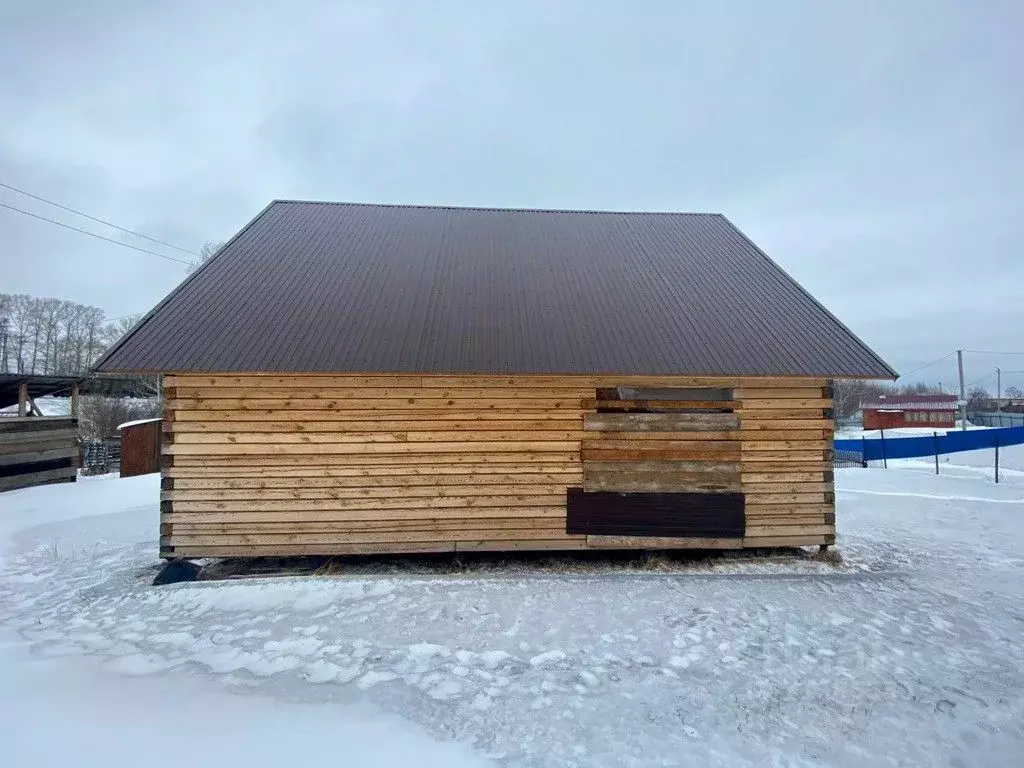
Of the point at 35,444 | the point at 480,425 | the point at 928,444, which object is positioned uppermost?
the point at 480,425

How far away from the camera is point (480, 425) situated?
23.8ft

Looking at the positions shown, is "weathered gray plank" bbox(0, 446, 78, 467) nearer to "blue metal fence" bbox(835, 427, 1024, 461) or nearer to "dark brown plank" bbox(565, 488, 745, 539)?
"dark brown plank" bbox(565, 488, 745, 539)

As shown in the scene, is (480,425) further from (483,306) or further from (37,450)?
(37,450)

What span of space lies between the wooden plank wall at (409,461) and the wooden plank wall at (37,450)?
8.56m

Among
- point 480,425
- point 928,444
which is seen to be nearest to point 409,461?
point 480,425

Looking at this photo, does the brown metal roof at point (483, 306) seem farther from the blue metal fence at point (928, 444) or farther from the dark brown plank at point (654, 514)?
the blue metal fence at point (928, 444)

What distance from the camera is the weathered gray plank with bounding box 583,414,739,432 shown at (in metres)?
7.37

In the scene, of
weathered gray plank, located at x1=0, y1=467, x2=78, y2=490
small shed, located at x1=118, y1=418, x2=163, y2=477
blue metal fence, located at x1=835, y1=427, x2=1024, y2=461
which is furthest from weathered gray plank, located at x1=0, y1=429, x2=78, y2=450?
blue metal fence, located at x1=835, y1=427, x2=1024, y2=461

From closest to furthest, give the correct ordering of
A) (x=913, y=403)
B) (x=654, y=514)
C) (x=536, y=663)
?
(x=536, y=663) → (x=654, y=514) → (x=913, y=403)

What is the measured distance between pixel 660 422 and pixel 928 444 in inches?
677

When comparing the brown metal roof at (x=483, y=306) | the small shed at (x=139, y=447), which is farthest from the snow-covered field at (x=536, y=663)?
the small shed at (x=139, y=447)

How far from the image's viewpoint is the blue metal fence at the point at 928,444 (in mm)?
17719

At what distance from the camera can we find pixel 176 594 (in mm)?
6027

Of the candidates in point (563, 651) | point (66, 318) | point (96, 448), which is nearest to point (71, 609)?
point (563, 651)
